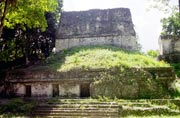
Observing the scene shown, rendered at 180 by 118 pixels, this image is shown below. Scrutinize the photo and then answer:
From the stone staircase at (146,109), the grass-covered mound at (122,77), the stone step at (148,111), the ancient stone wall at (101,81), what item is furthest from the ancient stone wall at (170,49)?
the stone step at (148,111)

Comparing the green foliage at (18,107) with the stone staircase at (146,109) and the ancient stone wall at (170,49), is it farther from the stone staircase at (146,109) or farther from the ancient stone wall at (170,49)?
the ancient stone wall at (170,49)

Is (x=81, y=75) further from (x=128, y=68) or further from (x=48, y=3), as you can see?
(x=48, y=3)

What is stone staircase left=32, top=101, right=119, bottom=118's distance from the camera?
1859cm

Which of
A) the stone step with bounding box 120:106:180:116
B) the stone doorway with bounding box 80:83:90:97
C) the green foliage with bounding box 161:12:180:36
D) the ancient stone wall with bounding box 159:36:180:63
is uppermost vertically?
the green foliage with bounding box 161:12:180:36

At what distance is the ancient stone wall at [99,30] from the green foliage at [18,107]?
1416cm

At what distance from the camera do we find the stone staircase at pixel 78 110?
18.6 m

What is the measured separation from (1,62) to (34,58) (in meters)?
4.34

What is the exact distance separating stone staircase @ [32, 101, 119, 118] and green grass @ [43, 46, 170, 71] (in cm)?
408

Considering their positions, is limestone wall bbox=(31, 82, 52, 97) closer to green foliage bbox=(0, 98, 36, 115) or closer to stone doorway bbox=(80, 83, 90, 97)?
stone doorway bbox=(80, 83, 90, 97)

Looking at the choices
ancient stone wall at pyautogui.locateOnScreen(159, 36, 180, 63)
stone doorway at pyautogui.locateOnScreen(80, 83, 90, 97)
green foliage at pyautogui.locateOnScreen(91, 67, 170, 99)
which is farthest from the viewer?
ancient stone wall at pyautogui.locateOnScreen(159, 36, 180, 63)

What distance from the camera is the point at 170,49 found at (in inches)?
1566

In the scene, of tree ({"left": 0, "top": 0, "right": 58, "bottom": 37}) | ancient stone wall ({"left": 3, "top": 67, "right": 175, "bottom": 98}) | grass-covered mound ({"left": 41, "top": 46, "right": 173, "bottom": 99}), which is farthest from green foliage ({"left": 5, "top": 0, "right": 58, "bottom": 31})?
grass-covered mound ({"left": 41, "top": 46, "right": 173, "bottom": 99})

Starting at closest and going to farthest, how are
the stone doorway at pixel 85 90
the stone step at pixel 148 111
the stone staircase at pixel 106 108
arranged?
the stone step at pixel 148 111 → the stone staircase at pixel 106 108 → the stone doorway at pixel 85 90

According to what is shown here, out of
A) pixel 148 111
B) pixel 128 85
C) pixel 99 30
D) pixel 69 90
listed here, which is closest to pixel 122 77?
pixel 128 85
